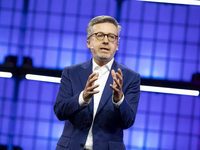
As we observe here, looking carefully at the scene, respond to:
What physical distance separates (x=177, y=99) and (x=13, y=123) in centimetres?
245

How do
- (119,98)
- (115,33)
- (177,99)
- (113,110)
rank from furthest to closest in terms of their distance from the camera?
(177,99) → (115,33) → (113,110) → (119,98)

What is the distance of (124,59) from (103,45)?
1.84 meters

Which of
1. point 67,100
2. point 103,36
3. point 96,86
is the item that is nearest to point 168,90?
point 103,36

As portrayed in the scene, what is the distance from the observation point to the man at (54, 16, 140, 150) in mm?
1703

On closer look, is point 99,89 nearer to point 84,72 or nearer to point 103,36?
point 84,72

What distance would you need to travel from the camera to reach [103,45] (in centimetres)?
198

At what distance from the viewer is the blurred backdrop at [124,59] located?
379cm

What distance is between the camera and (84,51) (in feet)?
12.5

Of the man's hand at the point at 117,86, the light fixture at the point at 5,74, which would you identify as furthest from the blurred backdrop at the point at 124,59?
the man's hand at the point at 117,86

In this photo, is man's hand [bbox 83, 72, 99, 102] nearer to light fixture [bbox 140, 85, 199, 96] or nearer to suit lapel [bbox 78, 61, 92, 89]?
suit lapel [bbox 78, 61, 92, 89]

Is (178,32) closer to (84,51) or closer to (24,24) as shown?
(84,51)

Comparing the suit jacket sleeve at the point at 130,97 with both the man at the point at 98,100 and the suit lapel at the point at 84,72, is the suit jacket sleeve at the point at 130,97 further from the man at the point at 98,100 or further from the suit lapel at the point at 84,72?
the suit lapel at the point at 84,72

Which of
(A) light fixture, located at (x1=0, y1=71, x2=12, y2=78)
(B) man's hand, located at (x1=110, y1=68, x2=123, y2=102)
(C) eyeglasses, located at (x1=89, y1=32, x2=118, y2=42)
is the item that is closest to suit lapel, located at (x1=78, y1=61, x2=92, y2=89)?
(C) eyeglasses, located at (x1=89, y1=32, x2=118, y2=42)

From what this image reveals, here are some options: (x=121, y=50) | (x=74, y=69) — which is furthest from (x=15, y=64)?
(x=74, y=69)
